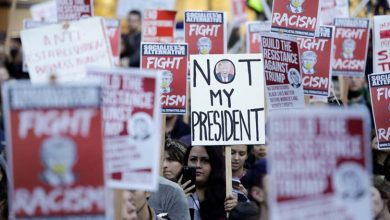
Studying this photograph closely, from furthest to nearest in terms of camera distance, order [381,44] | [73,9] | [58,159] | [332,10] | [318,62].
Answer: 1. [332,10]
2. [381,44]
3. [73,9]
4. [318,62]
5. [58,159]

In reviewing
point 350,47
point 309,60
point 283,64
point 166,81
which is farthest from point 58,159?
point 350,47

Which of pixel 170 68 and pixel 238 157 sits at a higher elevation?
pixel 170 68

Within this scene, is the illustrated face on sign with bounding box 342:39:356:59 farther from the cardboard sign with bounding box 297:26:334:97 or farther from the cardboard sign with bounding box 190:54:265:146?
the cardboard sign with bounding box 190:54:265:146

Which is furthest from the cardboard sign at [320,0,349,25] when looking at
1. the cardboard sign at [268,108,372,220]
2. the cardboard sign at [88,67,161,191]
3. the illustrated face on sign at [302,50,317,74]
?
the cardboard sign at [268,108,372,220]

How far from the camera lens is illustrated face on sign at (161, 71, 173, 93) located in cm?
995

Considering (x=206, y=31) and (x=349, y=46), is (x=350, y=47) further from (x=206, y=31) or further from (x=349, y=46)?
(x=206, y=31)

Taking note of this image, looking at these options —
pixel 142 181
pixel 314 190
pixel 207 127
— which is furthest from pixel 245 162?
pixel 314 190

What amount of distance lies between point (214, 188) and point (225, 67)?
0.95 metres

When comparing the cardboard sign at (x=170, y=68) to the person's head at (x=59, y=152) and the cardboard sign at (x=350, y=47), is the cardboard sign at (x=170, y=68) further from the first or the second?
the person's head at (x=59, y=152)

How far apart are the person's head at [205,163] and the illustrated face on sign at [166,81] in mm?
799

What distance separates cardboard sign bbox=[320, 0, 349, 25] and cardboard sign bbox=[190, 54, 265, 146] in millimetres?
4624

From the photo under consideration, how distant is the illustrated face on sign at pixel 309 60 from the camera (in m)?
10.5

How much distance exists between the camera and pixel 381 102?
9.52 metres

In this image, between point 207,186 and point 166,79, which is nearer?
point 207,186
